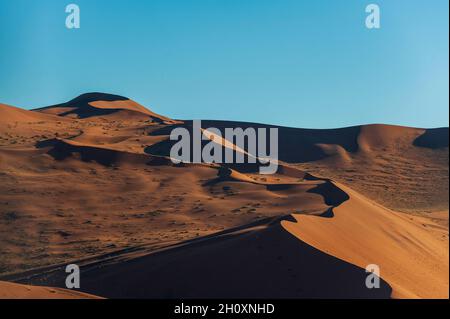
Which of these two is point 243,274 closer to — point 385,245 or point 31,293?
point 31,293

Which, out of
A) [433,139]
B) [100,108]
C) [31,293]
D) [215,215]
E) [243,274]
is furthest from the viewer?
[100,108]

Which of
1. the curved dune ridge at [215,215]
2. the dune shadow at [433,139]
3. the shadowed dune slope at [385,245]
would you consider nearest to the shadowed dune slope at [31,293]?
the curved dune ridge at [215,215]

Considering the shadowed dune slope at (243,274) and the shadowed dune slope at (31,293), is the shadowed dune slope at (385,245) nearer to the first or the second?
the shadowed dune slope at (243,274)

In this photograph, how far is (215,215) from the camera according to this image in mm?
27234

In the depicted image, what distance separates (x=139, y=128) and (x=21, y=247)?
2979 cm

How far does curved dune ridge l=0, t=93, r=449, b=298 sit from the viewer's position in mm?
14742

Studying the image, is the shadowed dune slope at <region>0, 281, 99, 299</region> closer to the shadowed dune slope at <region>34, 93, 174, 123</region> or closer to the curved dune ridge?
the curved dune ridge

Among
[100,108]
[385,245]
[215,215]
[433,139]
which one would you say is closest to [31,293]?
[385,245]

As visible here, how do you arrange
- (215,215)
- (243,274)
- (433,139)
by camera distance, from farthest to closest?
(433,139) < (215,215) < (243,274)

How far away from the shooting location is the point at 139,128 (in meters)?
52.5

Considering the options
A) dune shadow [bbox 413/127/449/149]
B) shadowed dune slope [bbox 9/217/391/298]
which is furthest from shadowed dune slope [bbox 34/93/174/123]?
shadowed dune slope [bbox 9/217/391/298]

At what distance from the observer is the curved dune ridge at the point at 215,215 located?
14742 millimetres
